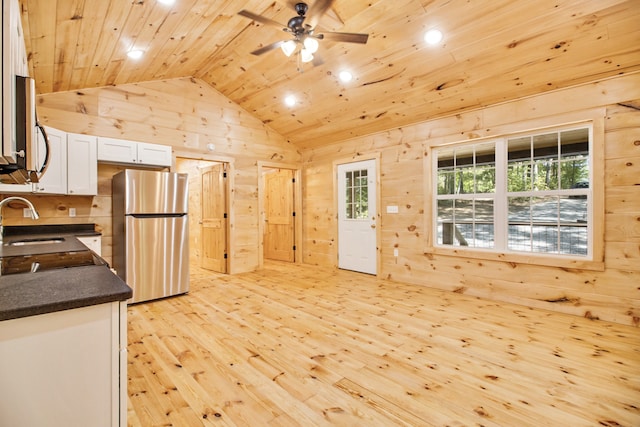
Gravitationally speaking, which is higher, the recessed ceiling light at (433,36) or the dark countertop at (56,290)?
the recessed ceiling light at (433,36)

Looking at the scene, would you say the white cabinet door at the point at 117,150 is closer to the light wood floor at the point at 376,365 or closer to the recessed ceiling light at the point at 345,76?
the light wood floor at the point at 376,365

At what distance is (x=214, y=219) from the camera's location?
5.71m

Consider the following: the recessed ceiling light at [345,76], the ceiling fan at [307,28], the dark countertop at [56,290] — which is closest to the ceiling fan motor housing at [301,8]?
the ceiling fan at [307,28]

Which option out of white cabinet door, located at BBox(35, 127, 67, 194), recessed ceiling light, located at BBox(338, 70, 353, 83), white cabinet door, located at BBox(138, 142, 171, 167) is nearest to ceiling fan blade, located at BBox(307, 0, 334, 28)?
recessed ceiling light, located at BBox(338, 70, 353, 83)

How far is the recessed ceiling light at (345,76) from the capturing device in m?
3.97

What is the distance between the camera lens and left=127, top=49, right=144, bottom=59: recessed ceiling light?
3.37 metres

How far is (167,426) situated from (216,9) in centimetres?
344

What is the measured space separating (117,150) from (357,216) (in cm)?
375

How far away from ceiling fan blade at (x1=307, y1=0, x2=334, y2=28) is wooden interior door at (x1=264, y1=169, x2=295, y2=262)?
424 centimetres

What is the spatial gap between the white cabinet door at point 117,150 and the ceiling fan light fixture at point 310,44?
2.77 metres

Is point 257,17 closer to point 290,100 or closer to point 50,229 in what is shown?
point 290,100

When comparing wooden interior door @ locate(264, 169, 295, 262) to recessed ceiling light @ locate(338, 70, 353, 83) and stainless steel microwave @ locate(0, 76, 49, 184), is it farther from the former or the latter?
stainless steel microwave @ locate(0, 76, 49, 184)

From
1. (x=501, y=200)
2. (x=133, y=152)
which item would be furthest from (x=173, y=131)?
(x=501, y=200)

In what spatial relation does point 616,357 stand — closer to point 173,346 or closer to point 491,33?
point 491,33
